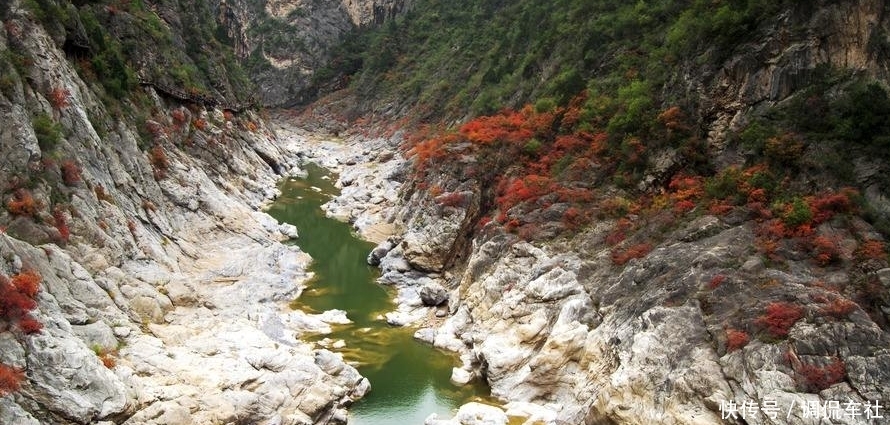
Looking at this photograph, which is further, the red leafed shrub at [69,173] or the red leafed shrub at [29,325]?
the red leafed shrub at [69,173]

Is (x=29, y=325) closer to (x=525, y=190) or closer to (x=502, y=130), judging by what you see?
(x=525, y=190)

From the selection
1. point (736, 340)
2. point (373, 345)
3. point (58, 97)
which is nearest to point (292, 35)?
point (58, 97)

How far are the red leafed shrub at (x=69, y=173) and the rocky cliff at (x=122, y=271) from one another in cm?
7

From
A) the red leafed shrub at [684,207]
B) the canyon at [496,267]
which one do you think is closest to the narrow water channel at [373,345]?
the canyon at [496,267]

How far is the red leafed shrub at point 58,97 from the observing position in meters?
27.5

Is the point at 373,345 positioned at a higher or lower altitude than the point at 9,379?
lower

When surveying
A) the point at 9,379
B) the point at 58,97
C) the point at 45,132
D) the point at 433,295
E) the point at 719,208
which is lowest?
the point at 719,208

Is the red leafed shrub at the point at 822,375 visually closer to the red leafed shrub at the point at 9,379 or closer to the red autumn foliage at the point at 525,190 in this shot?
the red autumn foliage at the point at 525,190

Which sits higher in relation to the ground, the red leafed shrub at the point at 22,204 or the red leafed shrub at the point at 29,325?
the red leafed shrub at the point at 22,204

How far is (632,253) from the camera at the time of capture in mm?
26734

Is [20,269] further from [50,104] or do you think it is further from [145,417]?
[50,104]

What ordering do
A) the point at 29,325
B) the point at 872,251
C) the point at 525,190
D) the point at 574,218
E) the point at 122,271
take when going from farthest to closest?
1. the point at 525,190
2. the point at 574,218
3. the point at 122,271
4. the point at 872,251
5. the point at 29,325

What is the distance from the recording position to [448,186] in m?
41.4

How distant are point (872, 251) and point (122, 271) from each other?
29424mm
